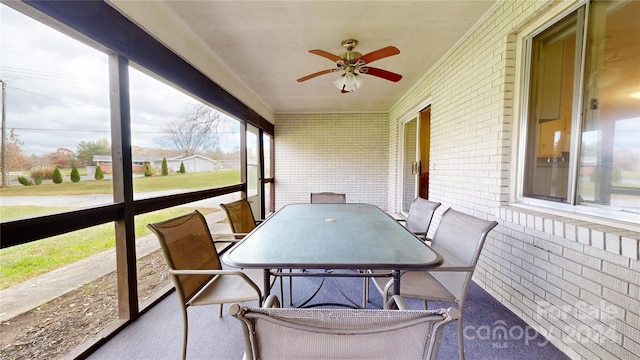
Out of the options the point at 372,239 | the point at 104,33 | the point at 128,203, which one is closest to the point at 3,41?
the point at 104,33

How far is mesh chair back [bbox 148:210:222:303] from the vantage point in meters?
1.37

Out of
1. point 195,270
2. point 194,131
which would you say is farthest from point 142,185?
point 194,131

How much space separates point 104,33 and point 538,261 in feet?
11.3

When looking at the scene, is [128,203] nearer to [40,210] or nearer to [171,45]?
[40,210]

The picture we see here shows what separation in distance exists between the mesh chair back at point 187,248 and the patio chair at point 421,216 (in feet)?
5.60

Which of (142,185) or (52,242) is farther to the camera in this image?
(142,185)

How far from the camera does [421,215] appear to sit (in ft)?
7.66

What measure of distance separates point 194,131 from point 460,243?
133 inches

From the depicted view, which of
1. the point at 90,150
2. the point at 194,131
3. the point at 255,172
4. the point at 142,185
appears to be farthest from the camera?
the point at 255,172

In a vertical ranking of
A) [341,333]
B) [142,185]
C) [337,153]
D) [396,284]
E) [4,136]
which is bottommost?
[396,284]

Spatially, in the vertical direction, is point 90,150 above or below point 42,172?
above

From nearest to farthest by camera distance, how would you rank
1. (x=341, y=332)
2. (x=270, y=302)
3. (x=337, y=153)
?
1. (x=341, y=332)
2. (x=270, y=302)
3. (x=337, y=153)

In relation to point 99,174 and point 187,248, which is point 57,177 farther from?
point 187,248

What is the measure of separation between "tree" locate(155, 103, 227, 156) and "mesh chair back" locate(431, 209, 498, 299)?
2.87 meters
